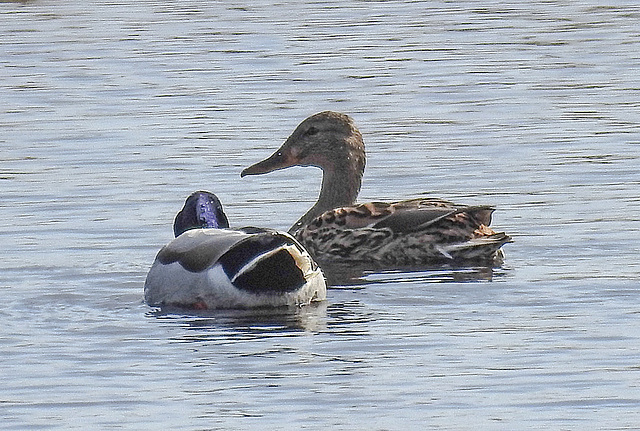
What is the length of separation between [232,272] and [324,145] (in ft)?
12.0

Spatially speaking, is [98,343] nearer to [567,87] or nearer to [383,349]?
[383,349]

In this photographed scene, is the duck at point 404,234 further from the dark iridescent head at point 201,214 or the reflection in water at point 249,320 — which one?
the reflection in water at point 249,320

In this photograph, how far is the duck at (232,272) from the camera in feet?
35.4

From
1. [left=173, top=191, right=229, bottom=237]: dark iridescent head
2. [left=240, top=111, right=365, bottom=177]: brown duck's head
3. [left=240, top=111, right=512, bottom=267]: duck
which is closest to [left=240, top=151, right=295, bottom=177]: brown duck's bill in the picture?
[left=240, top=111, right=365, bottom=177]: brown duck's head

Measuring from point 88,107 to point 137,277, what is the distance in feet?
25.5

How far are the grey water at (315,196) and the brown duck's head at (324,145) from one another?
408mm

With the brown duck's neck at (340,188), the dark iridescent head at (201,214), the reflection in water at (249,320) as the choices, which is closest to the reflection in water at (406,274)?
the dark iridescent head at (201,214)

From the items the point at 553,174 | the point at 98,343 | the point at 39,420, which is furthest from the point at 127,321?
the point at 553,174

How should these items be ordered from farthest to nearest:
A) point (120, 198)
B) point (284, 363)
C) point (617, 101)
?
point (617, 101)
point (120, 198)
point (284, 363)

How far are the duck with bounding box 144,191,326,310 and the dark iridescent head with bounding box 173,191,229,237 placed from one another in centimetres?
53

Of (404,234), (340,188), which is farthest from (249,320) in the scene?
(340,188)

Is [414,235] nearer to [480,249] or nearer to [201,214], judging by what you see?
[480,249]

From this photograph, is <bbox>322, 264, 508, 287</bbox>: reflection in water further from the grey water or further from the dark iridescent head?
the dark iridescent head

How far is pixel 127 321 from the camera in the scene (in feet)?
35.2
